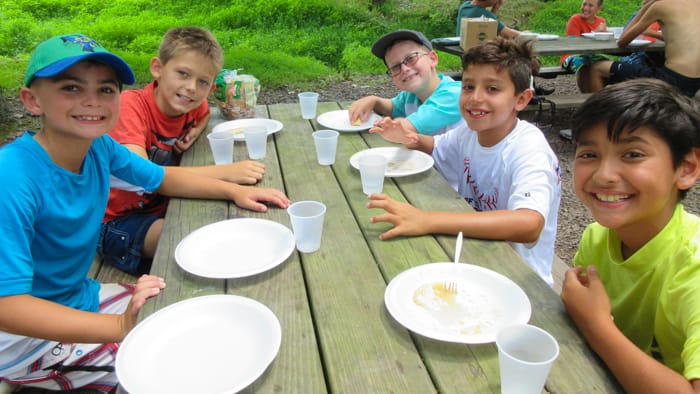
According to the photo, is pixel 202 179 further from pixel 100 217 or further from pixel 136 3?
pixel 136 3

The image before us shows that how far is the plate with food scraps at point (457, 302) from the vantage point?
4.17 feet

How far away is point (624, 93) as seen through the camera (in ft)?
4.69

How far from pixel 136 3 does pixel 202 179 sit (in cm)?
1173

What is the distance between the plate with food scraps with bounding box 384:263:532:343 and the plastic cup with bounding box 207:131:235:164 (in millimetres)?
1304

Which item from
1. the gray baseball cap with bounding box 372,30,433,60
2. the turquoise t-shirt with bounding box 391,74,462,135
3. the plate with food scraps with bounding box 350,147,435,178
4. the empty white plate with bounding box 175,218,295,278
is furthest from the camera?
the gray baseball cap with bounding box 372,30,433,60

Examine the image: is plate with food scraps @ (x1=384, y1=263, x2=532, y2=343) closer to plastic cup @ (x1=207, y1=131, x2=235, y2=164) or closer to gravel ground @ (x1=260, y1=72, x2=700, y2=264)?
plastic cup @ (x1=207, y1=131, x2=235, y2=164)

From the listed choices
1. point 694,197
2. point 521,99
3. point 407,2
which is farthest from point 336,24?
point 521,99

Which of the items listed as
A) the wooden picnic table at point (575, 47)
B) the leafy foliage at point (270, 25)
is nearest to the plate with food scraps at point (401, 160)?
the wooden picnic table at point (575, 47)

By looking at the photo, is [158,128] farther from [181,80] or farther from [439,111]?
[439,111]

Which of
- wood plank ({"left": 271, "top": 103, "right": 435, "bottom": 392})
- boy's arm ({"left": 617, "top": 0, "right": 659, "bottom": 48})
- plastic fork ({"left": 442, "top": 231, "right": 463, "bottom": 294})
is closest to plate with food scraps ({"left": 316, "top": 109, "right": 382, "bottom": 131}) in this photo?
wood plank ({"left": 271, "top": 103, "right": 435, "bottom": 392})

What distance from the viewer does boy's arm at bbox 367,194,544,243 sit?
1710 millimetres

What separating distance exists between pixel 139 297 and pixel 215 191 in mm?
726

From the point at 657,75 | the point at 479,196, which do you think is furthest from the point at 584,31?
the point at 479,196

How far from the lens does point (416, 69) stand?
9.87 ft
